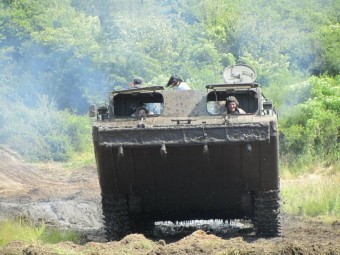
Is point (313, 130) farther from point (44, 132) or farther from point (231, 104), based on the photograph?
point (231, 104)

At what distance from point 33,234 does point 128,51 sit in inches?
739

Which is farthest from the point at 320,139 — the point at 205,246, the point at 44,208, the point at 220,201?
the point at 205,246

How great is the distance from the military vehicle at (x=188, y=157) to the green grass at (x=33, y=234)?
627 mm

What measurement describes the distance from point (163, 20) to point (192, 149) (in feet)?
79.6

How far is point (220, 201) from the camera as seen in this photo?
12500 millimetres

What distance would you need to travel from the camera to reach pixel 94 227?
50.1 feet

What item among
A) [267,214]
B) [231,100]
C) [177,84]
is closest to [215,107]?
[231,100]

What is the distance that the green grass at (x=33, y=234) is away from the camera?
12430 millimetres

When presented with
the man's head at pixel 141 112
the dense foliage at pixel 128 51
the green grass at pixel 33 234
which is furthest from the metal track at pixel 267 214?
the dense foliage at pixel 128 51

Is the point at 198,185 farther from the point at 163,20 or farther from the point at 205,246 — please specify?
the point at 163,20

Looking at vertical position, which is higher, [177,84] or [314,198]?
[177,84]

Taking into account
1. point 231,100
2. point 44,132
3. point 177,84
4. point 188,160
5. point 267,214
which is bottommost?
point 267,214

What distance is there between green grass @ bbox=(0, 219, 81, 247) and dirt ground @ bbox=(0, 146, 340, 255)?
0.30 meters

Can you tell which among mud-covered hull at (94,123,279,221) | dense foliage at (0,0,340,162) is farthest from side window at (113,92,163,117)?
dense foliage at (0,0,340,162)
